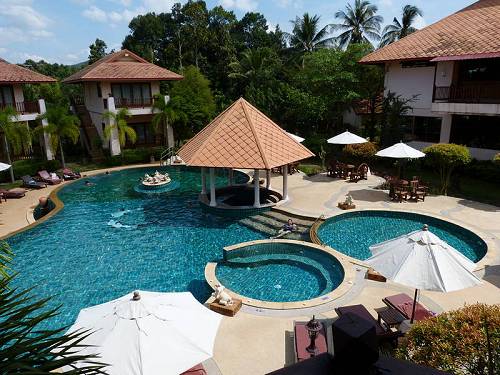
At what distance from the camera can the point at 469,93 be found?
24.1 metres

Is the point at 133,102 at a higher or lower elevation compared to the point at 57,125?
higher

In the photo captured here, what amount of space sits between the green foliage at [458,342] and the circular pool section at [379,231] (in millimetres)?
8474

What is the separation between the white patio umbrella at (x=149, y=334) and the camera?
242 inches

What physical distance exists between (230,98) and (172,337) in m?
38.9

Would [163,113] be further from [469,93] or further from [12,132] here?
[469,93]

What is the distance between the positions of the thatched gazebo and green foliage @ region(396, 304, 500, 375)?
12.4 m

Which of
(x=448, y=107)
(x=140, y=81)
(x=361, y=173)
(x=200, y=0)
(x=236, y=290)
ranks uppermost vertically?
(x=200, y=0)

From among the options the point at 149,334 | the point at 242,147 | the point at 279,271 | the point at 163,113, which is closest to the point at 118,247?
the point at 279,271

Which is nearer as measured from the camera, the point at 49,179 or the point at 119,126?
the point at 49,179

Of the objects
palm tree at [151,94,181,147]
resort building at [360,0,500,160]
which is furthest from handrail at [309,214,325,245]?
palm tree at [151,94,181,147]

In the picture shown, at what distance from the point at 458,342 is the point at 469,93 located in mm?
23500

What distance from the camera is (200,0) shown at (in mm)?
66750

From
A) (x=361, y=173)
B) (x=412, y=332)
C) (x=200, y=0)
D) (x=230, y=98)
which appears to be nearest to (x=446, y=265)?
(x=412, y=332)

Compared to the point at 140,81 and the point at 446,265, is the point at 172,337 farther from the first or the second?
the point at 140,81
